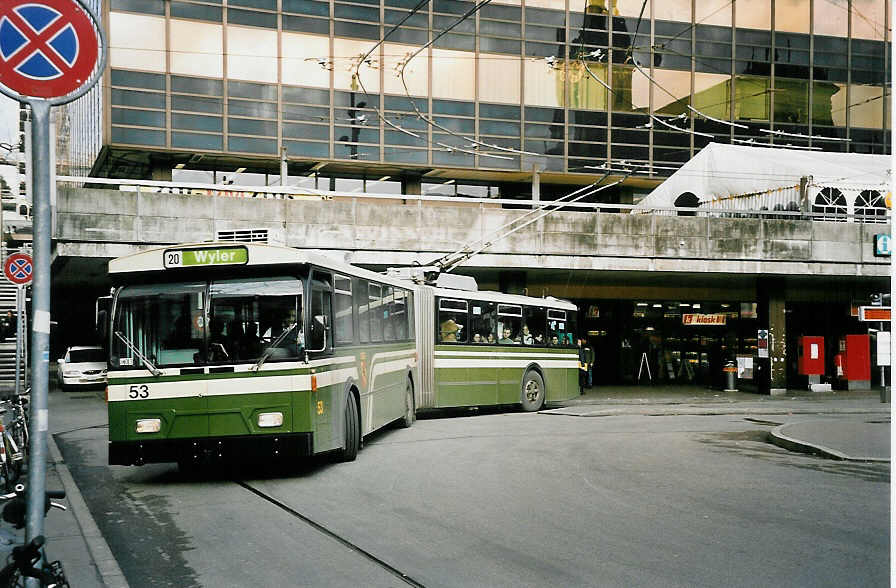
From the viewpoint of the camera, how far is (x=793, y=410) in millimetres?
23688

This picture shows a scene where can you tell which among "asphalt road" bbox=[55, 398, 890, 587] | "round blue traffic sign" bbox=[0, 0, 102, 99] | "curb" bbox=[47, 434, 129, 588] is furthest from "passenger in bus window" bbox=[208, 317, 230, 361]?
"round blue traffic sign" bbox=[0, 0, 102, 99]

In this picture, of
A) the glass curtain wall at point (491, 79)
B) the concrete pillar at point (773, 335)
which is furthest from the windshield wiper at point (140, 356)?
the glass curtain wall at point (491, 79)

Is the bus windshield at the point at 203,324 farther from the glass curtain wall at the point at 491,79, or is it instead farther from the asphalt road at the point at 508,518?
the glass curtain wall at the point at 491,79

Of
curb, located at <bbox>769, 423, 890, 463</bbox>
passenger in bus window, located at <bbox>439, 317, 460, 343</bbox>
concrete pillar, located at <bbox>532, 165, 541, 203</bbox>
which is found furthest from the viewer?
concrete pillar, located at <bbox>532, 165, 541, 203</bbox>

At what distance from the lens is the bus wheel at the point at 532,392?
21.9m

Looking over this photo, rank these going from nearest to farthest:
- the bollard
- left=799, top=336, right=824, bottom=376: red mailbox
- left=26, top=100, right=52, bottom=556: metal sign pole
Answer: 1. left=26, top=100, right=52, bottom=556: metal sign pole
2. the bollard
3. left=799, top=336, right=824, bottom=376: red mailbox

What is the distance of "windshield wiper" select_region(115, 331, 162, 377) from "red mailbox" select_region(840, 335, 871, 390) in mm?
27603

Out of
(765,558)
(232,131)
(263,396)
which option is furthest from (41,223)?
(232,131)

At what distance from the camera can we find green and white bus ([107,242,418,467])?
11117 millimetres

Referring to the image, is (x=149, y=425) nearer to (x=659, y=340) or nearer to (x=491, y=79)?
(x=659, y=340)

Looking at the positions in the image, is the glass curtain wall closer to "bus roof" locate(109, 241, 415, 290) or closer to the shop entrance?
the shop entrance

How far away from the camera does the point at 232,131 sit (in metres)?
36.0

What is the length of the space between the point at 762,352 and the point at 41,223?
2902cm

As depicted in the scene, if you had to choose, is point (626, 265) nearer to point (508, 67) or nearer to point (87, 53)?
point (508, 67)
